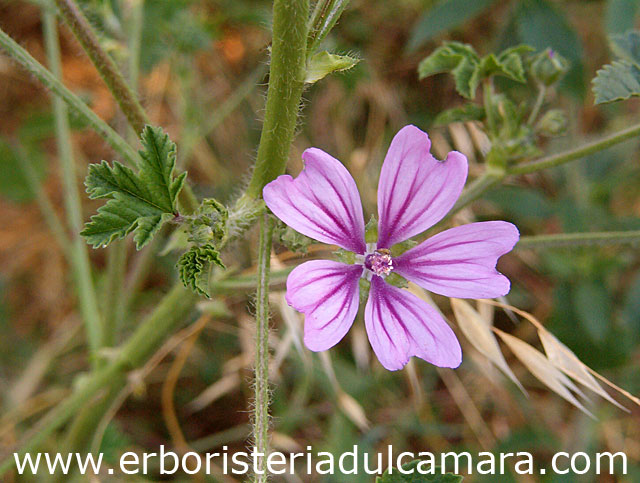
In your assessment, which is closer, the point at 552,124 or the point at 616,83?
the point at 616,83

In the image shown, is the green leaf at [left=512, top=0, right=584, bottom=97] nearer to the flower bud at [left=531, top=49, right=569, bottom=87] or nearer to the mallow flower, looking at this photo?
the flower bud at [left=531, top=49, right=569, bottom=87]

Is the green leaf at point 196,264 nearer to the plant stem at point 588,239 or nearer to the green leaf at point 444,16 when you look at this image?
the plant stem at point 588,239

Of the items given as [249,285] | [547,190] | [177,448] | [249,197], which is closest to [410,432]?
[177,448]

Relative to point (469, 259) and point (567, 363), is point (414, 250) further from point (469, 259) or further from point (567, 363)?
point (567, 363)

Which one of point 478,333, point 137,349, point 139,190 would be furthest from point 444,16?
point 139,190

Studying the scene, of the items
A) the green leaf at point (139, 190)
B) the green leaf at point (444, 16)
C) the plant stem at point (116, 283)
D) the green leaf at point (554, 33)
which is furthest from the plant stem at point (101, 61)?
the green leaf at point (554, 33)

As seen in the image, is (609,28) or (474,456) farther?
(474,456)

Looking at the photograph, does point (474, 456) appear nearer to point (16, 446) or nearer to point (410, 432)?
point (410, 432)
